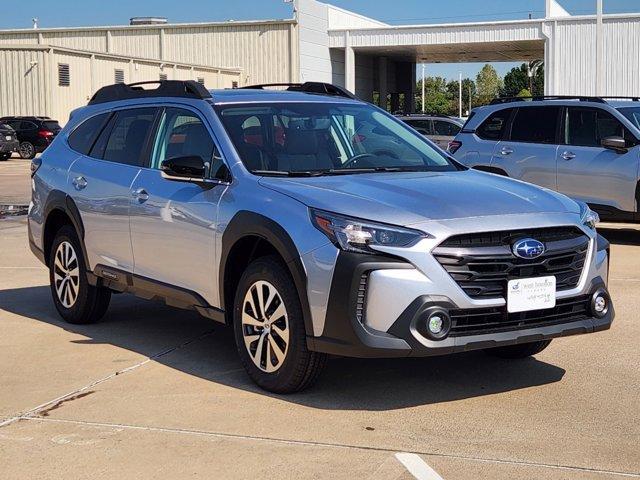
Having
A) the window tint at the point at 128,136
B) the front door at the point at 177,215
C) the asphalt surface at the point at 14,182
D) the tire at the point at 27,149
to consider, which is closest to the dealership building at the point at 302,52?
the tire at the point at 27,149

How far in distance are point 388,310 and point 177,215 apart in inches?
74.4

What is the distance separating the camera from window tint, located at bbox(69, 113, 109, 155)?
7965 mm

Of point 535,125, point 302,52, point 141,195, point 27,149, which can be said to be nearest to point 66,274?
point 141,195

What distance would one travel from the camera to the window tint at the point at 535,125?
13203 mm

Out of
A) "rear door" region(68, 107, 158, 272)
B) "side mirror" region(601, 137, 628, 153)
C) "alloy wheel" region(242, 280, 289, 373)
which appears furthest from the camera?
"side mirror" region(601, 137, 628, 153)

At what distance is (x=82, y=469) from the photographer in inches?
183

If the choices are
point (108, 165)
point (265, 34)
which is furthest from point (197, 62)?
point (108, 165)

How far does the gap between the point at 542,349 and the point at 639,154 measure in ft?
21.0

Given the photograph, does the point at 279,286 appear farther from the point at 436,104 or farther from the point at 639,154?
the point at 436,104

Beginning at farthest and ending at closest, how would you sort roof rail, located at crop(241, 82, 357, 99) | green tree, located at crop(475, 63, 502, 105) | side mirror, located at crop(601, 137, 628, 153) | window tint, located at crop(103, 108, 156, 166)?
green tree, located at crop(475, 63, 502, 105)
side mirror, located at crop(601, 137, 628, 153)
roof rail, located at crop(241, 82, 357, 99)
window tint, located at crop(103, 108, 156, 166)

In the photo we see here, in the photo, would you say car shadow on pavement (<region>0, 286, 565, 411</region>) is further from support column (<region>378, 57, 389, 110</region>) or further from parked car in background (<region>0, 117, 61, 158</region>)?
support column (<region>378, 57, 389, 110</region>)

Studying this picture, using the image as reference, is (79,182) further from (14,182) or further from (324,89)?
(14,182)

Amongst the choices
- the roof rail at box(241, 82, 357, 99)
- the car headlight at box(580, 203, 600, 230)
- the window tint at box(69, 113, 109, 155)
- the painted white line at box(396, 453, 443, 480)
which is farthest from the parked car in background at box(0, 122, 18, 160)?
the painted white line at box(396, 453, 443, 480)

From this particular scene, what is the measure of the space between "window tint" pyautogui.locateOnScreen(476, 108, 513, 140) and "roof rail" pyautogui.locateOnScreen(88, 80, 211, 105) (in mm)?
6783
